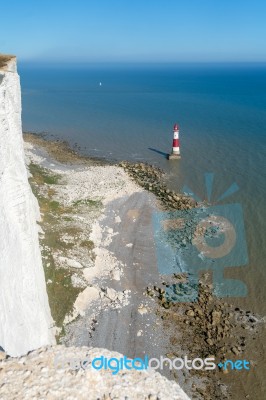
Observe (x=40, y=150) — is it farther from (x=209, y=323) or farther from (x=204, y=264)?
(x=209, y=323)

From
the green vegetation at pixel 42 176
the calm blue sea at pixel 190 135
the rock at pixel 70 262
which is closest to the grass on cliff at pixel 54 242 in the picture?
the green vegetation at pixel 42 176

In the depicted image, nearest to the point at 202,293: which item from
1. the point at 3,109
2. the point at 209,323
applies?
the point at 209,323

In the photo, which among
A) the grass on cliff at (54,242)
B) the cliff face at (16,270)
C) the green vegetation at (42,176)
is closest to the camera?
the cliff face at (16,270)

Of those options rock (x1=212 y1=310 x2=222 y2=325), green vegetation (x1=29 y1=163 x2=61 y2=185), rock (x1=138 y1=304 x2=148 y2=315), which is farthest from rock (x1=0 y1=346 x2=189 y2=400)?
green vegetation (x1=29 y1=163 x2=61 y2=185)

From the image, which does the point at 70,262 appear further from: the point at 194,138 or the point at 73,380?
the point at 194,138

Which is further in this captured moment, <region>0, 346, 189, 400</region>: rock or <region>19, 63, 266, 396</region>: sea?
<region>19, 63, 266, 396</region>: sea

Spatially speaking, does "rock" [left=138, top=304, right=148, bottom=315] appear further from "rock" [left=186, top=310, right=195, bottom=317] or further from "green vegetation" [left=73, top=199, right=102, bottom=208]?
"green vegetation" [left=73, top=199, right=102, bottom=208]

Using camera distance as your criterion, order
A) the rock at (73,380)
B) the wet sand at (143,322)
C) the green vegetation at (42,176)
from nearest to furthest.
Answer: the rock at (73,380) → the wet sand at (143,322) → the green vegetation at (42,176)

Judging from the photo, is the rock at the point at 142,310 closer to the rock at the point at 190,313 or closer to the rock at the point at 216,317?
the rock at the point at 190,313
